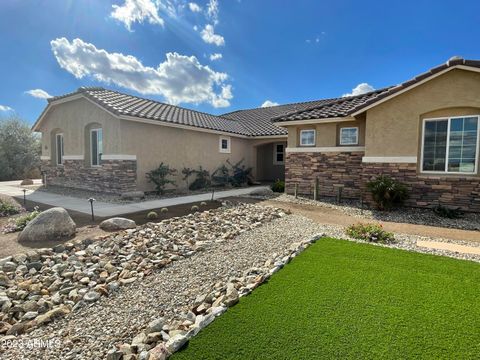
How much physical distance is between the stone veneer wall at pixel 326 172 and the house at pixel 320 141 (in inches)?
1.8

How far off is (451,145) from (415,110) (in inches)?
67.7

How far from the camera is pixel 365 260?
501cm

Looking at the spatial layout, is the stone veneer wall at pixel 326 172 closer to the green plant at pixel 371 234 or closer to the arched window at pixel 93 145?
the green plant at pixel 371 234

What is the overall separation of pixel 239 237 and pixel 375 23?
39.6 ft

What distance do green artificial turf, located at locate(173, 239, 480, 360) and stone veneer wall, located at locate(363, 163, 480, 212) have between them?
16.7 ft

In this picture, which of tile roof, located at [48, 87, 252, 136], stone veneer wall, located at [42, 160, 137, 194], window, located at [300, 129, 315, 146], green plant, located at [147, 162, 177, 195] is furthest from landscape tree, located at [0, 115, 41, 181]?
window, located at [300, 129, 315, 146]

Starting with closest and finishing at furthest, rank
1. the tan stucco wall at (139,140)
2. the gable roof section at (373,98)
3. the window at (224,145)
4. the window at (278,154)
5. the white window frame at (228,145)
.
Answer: the gable roof section at (373,98), the tan stucco wall at (139,140), the white window frame at (228,145), the window at (224,145), the window at (278,154)

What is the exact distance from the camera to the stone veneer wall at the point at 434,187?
8.53 metres

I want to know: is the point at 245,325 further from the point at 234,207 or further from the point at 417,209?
the point at 417,209

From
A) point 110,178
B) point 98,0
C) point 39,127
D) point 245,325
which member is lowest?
point 245,325

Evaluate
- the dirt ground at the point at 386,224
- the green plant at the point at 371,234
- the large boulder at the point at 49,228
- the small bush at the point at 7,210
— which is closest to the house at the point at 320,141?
the dirt ground at the point at 386,224

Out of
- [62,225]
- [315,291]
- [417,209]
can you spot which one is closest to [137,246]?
[62,225]

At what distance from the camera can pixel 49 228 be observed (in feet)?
20.1

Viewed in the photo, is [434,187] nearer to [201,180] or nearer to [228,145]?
[201,180]
